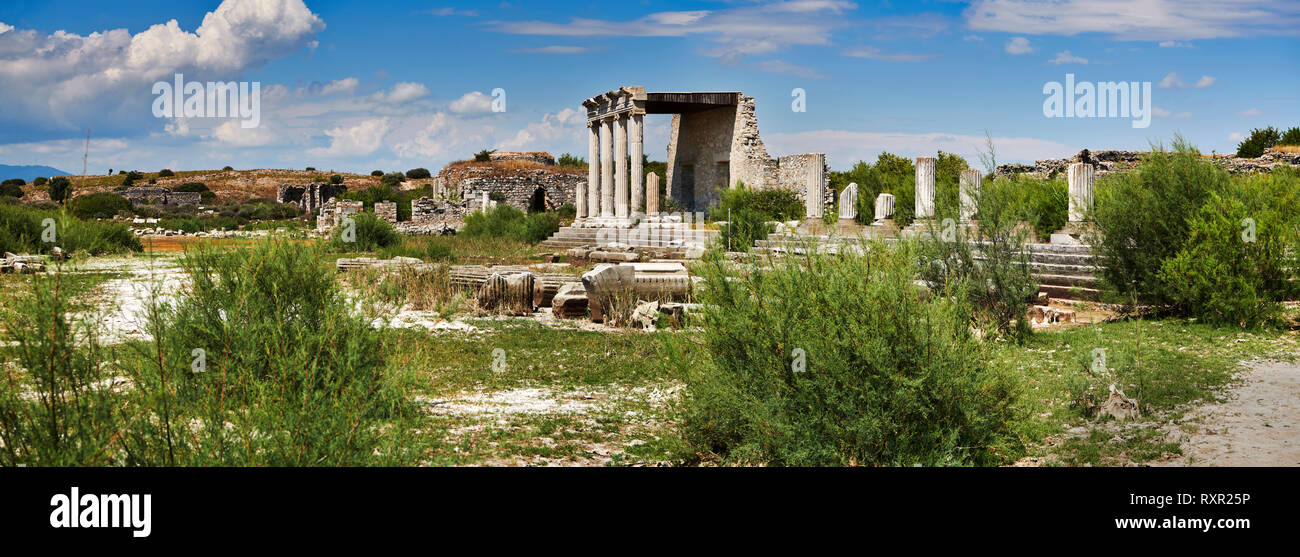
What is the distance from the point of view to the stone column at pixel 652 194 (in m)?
29.1

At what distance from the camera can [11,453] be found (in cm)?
362

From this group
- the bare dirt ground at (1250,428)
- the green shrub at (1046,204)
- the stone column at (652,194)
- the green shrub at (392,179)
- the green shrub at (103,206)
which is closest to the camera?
the bare dirt ground at (1250,428)

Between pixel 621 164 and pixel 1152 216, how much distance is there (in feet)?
63.6

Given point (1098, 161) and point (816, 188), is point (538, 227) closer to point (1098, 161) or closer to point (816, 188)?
point (816, 188)

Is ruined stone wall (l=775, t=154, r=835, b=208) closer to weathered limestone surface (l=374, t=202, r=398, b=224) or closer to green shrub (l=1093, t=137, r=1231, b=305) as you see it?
weathered limestone surface (l=374, t=202, r=398, b=224)

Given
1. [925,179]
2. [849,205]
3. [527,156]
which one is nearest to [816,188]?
[849,205]

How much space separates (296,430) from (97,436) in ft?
2.55

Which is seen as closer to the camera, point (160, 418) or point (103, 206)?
point (160, 418)

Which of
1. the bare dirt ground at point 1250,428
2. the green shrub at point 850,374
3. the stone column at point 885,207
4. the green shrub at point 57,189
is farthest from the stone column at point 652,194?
the green shrub at point 57,189

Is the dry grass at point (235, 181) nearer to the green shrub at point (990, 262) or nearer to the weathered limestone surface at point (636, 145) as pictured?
the weathered limestone surface at point (636, 145)

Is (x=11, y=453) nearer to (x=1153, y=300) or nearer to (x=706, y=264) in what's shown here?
(x=706, y=264)

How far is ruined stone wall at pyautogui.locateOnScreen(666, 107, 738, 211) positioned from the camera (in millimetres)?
32312

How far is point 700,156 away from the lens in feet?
111
